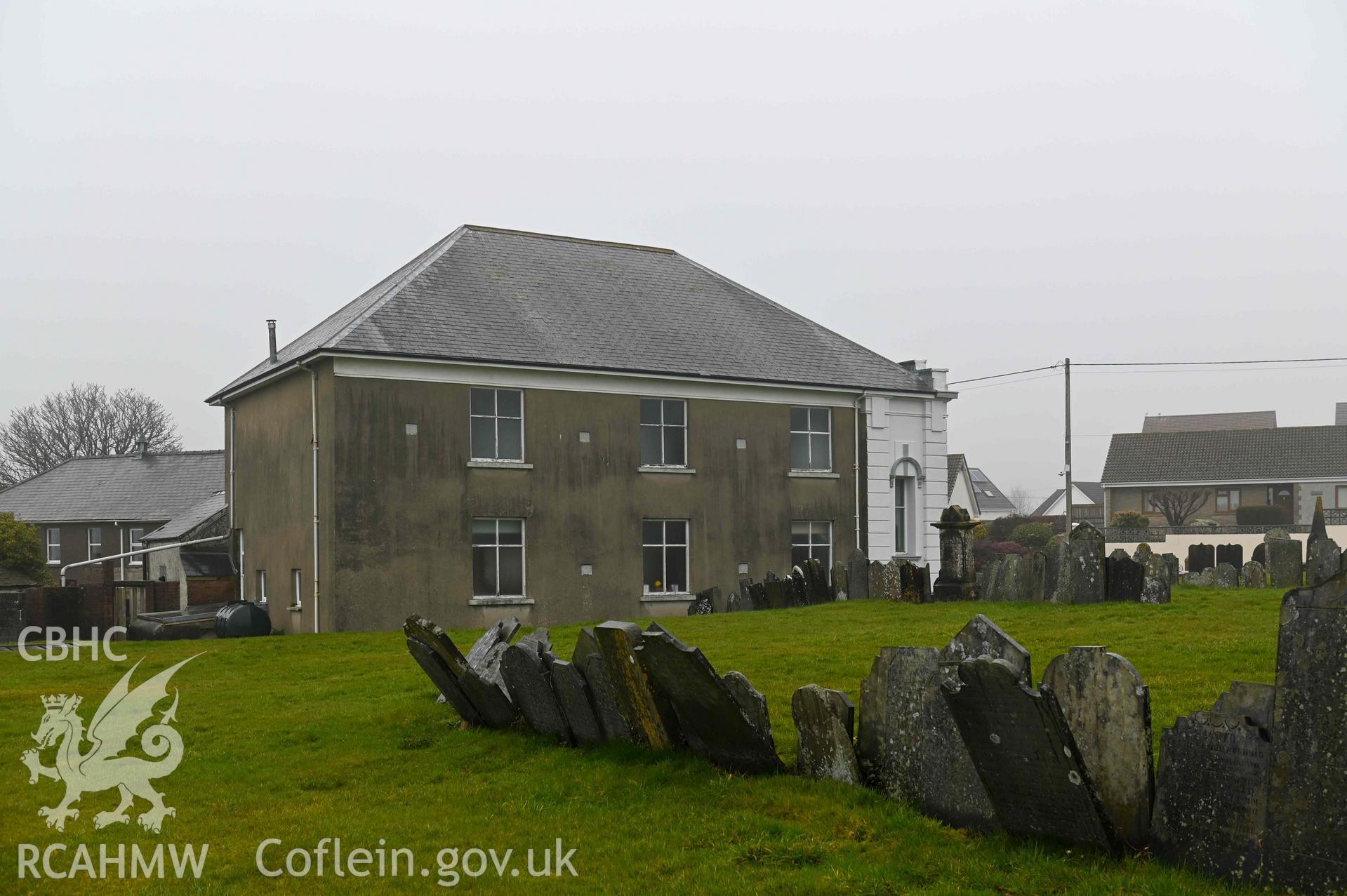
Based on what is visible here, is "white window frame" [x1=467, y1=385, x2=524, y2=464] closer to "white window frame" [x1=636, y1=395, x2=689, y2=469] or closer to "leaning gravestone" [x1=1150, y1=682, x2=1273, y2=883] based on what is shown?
"white window frame" [x1=636, y1=395, x2=689, y2=469]

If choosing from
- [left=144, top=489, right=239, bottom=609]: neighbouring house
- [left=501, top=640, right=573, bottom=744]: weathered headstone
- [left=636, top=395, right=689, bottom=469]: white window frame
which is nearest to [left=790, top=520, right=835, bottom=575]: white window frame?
[left=636, top=395, right=689, bottom=469]: white window frame

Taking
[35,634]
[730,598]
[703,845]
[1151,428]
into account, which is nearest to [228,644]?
[35,634]

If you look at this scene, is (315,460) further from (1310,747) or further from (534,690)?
(1310,747)

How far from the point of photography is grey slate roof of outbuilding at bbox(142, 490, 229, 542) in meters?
37.1

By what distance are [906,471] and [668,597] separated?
27.3 feet

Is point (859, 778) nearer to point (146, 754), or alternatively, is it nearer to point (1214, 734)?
point (1214, 734)

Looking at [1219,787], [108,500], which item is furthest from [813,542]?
[108,500]

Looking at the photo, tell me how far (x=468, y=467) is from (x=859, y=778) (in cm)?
2048

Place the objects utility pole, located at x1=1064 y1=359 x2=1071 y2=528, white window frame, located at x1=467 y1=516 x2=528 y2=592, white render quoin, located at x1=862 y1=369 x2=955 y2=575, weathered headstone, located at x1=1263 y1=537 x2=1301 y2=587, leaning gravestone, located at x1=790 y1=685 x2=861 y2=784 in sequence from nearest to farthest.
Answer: leaning gravestone, located at x1=790 y1=685 x2=861 y2=784 → weathered headstone, located at x1=1263 y1=537 x2=1301 y2=587 → white window frame, located at x1=467 y1=516 x2=528 y2=592 → white render quoin, located at x1=862 y1=369 x2=955 y2=575 → utility pole, located at x1=1064 y1=359 x2=1071 y2=528

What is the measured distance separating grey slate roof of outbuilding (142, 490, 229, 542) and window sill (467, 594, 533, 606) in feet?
40.6

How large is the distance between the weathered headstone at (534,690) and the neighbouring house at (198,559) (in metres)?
22.8

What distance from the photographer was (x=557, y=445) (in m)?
28.3

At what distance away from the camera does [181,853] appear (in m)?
7.46

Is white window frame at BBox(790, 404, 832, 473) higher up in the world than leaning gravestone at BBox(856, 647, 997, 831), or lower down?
higher up
